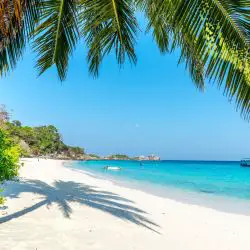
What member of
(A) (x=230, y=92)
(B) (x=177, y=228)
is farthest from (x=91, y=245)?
(A) (x=230, y=92)

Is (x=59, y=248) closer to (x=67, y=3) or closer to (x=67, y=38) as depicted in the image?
(x=67, y=38)

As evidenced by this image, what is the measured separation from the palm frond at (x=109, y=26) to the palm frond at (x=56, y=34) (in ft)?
0.82

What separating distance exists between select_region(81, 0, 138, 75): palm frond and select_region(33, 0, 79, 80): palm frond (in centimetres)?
25

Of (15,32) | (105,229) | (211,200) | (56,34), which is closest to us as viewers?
(15,32)

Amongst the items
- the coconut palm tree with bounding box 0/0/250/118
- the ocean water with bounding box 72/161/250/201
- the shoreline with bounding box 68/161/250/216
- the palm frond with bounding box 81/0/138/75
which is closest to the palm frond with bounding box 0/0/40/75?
the coconut palm tree with bounding box 0/0/250/118

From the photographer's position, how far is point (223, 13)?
2.70 metres

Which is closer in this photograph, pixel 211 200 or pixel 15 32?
pixel 15 32

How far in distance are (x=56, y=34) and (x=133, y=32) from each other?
1401 mm

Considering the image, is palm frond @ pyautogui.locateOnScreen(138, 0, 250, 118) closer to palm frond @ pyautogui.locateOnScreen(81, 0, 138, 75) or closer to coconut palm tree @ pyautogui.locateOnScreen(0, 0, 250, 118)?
coconut palm tree @ pyautogui.locateOnScreen(0, 0, 250, 118)

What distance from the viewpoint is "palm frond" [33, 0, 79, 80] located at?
4.84m

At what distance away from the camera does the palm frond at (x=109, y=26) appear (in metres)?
4.64

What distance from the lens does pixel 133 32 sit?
535 centimetres

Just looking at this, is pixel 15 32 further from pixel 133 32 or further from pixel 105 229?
pixel 105 229

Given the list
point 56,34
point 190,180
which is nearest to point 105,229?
point 56,34
